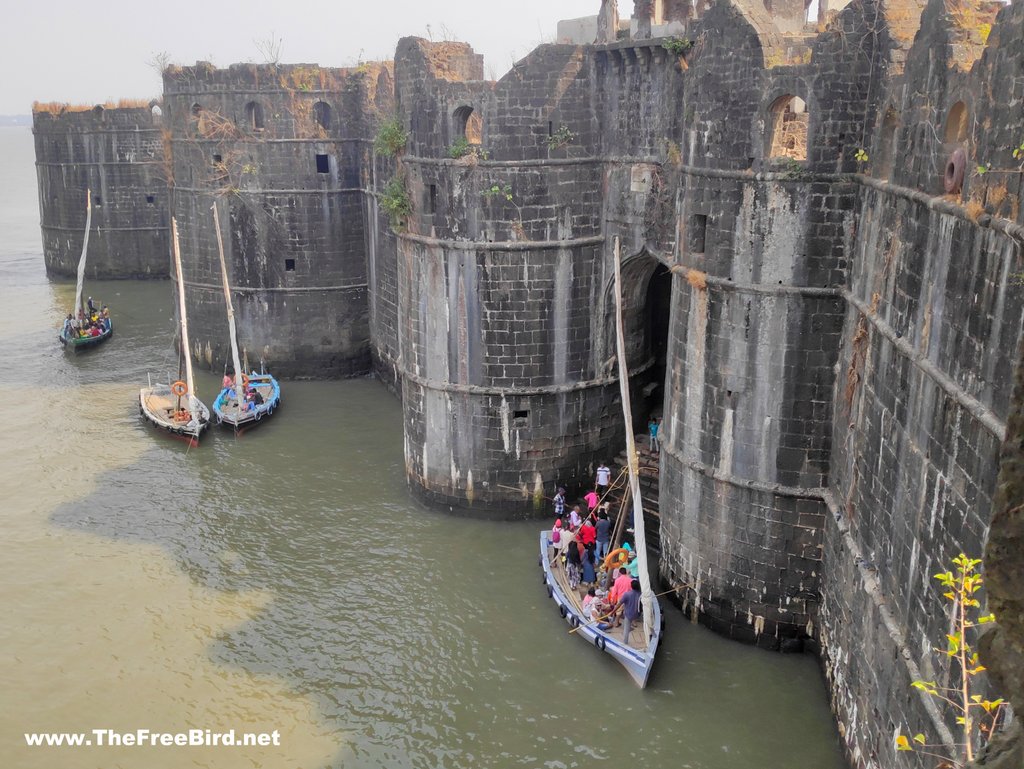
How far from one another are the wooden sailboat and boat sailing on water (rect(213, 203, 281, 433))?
1.53 feet

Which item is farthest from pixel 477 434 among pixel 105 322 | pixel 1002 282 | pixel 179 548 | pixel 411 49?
pixel 105 322

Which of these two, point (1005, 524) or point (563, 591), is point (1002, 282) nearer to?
point (1005, 524)

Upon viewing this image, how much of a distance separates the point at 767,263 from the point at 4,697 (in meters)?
10.7

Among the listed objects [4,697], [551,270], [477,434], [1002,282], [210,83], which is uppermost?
[210,83]

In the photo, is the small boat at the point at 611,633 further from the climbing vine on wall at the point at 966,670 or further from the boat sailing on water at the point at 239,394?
the boat sailing on water at the point at 239,394

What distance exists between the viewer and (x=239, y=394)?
21312 mm

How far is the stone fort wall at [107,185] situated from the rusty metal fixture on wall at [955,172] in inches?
1256

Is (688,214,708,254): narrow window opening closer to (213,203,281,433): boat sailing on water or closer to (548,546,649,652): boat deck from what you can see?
(548,546,649,652): boat deck

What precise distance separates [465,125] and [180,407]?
9.74 metres

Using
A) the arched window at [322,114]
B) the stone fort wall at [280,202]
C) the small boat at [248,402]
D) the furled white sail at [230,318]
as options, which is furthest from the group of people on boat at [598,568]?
the arched window at [322,114]

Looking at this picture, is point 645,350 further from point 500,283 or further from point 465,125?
point 465,125

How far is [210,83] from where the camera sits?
2317cm

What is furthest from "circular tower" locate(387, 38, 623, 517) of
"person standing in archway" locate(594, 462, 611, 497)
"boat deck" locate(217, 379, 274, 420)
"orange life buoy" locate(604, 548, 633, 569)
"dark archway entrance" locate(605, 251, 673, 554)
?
"boat deck" locate(217, 379, 274, 420)

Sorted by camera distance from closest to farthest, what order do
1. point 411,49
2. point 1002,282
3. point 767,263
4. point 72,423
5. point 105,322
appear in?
point 1002,282 → point 767,263 → point 411,49 → point 72,423 → point 105,322
